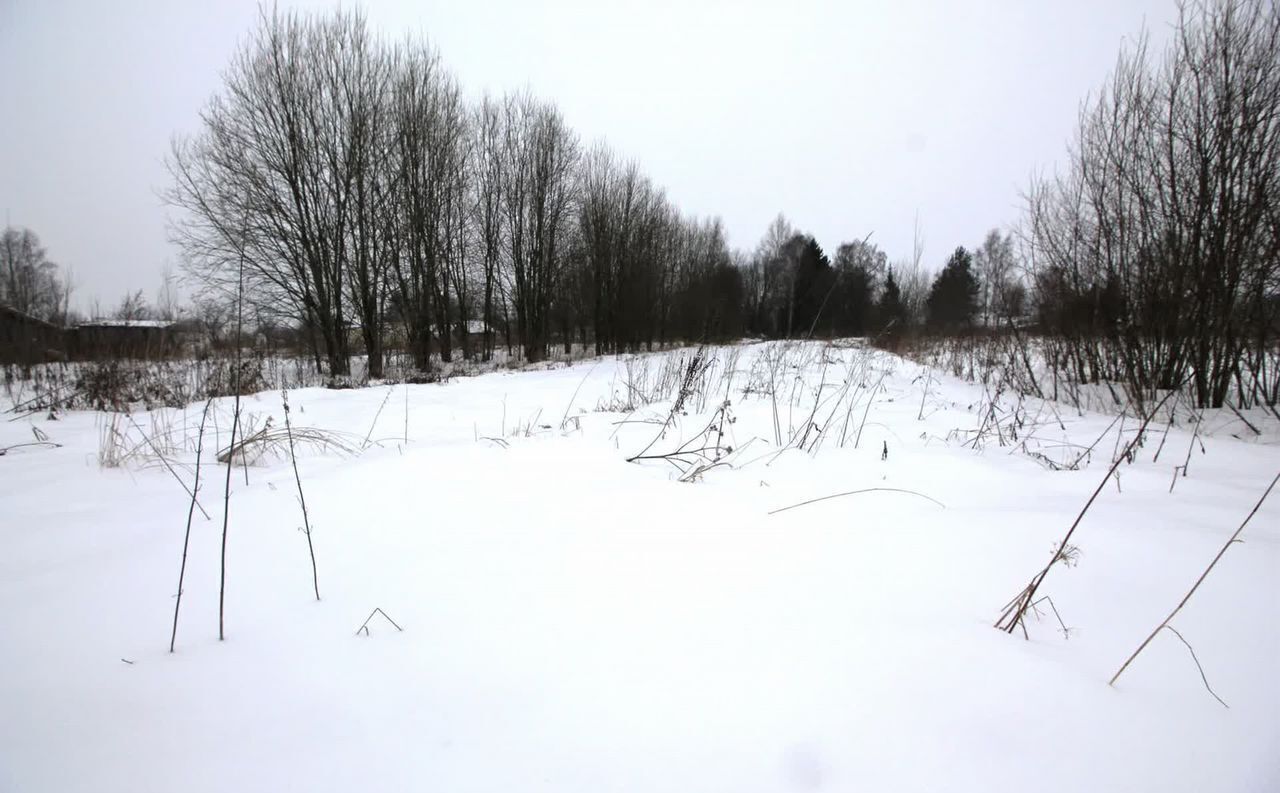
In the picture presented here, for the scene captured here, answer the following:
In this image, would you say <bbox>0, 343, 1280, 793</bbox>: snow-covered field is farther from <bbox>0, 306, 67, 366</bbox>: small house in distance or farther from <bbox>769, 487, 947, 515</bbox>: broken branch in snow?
<bbox>0, 306, 67, 366</bbox>: small house in distance

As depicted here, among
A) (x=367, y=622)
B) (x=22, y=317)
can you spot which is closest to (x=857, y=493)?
(x=367, y=622)

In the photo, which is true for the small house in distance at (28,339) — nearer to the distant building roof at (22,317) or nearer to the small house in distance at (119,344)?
the distant building roof at (22,317)

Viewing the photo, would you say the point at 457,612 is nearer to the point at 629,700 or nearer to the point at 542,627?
the point at 542,627

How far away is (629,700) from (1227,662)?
118 cm

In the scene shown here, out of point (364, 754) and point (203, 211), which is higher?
point (203, 211)

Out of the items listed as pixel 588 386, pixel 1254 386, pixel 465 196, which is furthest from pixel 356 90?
pixel 1254 386

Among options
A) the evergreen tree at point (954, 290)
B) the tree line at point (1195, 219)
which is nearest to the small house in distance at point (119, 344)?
the tree line at point (1195, 219)

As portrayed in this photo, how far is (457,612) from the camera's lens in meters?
1.03

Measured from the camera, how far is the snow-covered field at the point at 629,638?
0.68m

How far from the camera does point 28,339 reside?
7.20 metres

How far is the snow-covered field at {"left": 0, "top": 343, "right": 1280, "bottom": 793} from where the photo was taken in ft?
2.23

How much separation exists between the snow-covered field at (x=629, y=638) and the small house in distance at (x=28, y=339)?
844cm

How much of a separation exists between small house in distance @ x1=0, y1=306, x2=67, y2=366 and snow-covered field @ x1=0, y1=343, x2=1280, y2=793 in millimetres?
8437

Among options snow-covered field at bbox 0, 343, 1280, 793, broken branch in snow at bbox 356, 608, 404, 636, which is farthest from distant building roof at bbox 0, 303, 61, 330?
broken branch in snow at bbox 356, 608, 404, 636
